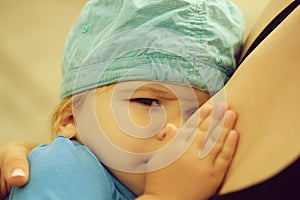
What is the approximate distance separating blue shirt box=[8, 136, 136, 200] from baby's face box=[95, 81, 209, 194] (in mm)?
24

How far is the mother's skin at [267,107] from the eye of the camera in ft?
1.41

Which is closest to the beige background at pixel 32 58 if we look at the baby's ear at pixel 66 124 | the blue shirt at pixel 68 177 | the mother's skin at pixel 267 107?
the baby's ear at pixel 66 124

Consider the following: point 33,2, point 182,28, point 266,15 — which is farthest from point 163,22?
point 33,2

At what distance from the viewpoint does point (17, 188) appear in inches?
24.2

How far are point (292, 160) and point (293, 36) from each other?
146 millimetres

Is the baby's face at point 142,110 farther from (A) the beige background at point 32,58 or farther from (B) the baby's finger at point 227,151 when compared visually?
(A) the beige background at point 32,58

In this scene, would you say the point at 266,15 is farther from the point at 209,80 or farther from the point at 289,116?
the point at 289,116

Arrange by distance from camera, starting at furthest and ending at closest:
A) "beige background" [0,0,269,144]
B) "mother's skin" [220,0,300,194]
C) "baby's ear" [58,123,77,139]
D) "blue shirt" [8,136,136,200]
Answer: "beige background" [0,0,269,144] < "baby's ear" [58,123,77,139] < "blue shirt" [8,136,136,200] < "mother's skin" [220,0,300,194]

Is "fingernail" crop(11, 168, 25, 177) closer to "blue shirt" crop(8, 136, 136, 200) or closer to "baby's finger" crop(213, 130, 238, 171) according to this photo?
"blue shirt" crop(8, 136, 136, 200)

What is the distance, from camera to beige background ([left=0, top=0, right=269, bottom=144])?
37.3 inches

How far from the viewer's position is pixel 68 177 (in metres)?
0.61

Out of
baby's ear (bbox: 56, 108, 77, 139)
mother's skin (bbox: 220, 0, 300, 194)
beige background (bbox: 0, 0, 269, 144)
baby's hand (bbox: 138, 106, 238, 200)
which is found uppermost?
mother's skin (bbox: 220, 0, 300, 194)

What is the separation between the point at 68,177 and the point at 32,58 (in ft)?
1.56

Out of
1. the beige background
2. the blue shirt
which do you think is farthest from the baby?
the beige background
